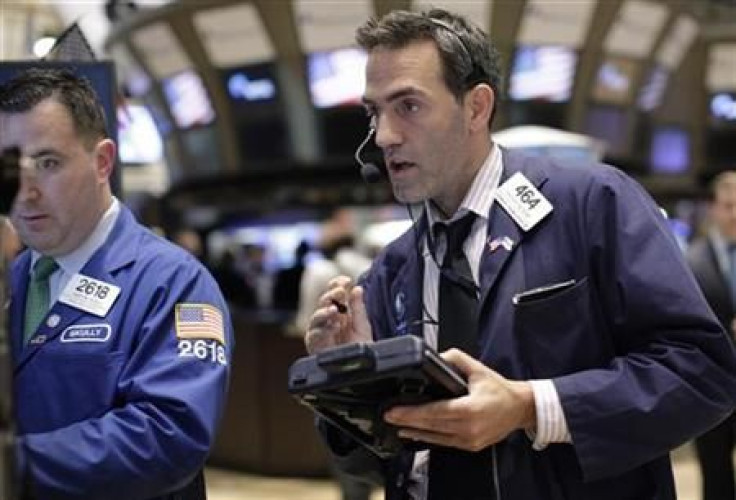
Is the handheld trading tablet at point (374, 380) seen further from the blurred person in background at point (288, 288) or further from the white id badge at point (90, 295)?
the blurred person in background at point (288, 288)

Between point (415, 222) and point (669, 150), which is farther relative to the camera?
point (669, 150)

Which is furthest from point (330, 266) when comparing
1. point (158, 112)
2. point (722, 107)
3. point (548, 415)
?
point (722, 107)

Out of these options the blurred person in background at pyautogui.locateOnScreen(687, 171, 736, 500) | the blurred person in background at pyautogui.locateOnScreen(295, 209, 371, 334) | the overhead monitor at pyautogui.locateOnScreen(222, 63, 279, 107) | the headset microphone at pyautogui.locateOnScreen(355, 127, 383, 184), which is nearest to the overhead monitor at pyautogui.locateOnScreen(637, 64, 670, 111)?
the blurred person in background at pyautogui.locateOnScreen(295, 209, 371, 334)

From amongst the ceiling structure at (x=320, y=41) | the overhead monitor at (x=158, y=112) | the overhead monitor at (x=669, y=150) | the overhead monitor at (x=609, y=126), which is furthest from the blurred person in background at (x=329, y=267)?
the overhead monitor at (x=669, y=150)

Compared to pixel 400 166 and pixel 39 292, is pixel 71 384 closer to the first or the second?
pixel 39 292

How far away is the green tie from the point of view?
159 centimetres

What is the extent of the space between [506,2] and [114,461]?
3.91 m

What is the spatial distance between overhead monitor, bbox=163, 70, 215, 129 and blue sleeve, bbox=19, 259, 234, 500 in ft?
17.2

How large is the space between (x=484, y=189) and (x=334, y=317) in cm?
32

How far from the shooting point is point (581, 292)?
4.78 ft

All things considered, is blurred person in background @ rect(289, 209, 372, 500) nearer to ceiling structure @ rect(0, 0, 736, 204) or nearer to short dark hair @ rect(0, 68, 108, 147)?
ceiling structure @ rect(0, 0, 736, 204)

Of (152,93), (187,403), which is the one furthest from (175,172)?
(187,403)

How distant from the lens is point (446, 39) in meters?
1.52

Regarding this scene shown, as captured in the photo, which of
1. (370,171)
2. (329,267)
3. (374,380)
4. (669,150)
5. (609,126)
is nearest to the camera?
(374,380)
